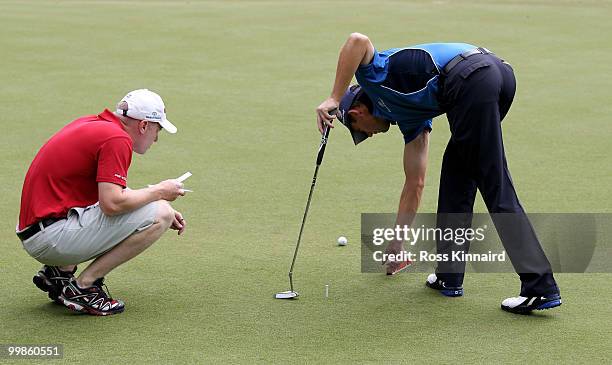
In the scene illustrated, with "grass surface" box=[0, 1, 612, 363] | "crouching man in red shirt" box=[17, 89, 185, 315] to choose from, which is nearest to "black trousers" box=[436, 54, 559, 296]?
"grass surface" box=[0, 1, 612, 363]

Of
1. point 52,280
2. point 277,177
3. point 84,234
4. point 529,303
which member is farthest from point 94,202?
point 277,177

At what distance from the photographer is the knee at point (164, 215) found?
18.3 ft

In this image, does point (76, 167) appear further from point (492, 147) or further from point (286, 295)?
point (492, 147)

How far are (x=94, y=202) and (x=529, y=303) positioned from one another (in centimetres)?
224

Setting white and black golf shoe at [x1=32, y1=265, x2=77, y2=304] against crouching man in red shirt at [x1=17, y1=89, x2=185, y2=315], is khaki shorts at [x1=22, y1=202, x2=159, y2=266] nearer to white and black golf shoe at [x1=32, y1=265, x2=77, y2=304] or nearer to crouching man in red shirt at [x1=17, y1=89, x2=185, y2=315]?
crouching man in red shirt at [x1=17, y1=89, x2=185, y2=315]

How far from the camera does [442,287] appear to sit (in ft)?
19.9

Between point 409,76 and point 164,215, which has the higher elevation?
point 409,76

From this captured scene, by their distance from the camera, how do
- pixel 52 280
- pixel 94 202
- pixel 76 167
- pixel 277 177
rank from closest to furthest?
pixel 76 167
pixel 94 202
pixel 52 280
pixel 277 177

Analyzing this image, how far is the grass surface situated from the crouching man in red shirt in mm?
201

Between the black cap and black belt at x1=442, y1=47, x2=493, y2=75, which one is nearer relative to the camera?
black belt at x1=442, y1=47, x2=493, y2=75

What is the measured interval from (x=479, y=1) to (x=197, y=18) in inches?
206

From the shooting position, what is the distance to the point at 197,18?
17.3 m

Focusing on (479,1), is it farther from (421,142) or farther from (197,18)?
(421,142)

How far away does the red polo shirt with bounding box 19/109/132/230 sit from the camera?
534cm
